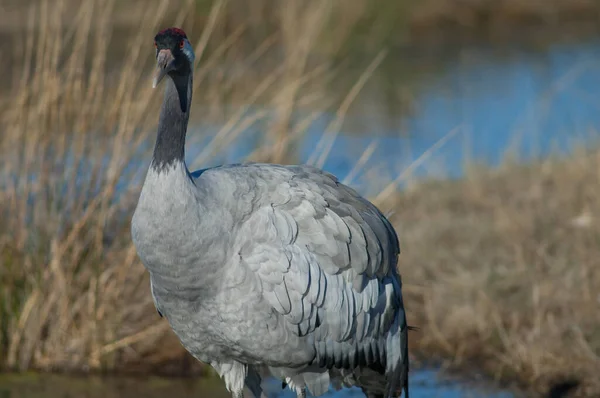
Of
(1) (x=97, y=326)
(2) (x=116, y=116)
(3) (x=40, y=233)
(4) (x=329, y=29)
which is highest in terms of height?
(4) (x=329, y=29)

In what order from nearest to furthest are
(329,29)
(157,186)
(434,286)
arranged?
(157,186) < (434,286) < (329,29)

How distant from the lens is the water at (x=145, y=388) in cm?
659

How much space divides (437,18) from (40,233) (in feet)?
34.8

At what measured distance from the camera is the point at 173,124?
488 centimetres

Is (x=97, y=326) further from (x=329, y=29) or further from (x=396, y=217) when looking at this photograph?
(x=329, y=29)

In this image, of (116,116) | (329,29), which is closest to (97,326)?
(116,116)

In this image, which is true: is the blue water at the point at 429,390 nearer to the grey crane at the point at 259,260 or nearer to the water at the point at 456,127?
the water at the point at 456,127

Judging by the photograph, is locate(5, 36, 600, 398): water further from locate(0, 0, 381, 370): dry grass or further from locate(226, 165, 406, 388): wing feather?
locate(226, 165, 406, 388): wing feather

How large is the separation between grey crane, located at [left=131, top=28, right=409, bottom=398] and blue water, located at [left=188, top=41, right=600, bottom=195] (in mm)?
3207

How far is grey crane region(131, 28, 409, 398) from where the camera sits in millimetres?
4812

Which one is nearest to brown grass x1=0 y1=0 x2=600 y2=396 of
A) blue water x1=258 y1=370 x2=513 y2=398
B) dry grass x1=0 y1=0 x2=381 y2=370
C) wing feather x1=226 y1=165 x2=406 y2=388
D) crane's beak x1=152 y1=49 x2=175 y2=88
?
dry grass x1=0 y1=0 x2=381 y2=370

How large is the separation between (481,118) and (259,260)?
8.19 m

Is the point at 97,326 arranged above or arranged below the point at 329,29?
below

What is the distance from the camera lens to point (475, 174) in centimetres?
936
